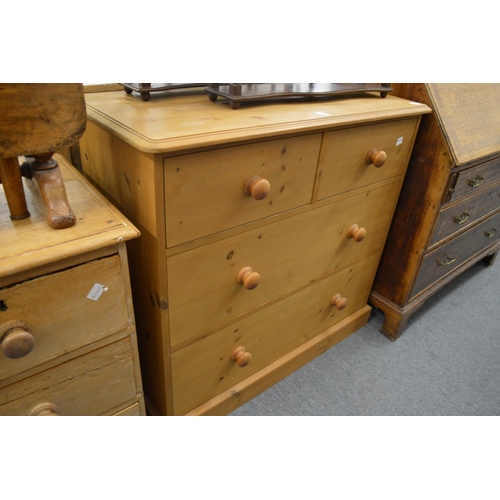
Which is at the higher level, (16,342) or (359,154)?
(359,154)

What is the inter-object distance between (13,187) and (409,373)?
57.7 inches

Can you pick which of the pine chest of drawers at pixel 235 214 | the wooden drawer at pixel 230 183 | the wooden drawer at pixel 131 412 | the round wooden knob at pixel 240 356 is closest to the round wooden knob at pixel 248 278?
the pine chest of drawers at pixel 235 214

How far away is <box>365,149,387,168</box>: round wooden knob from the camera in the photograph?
1.12 m

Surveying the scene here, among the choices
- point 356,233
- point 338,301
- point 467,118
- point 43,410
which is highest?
point 467,118

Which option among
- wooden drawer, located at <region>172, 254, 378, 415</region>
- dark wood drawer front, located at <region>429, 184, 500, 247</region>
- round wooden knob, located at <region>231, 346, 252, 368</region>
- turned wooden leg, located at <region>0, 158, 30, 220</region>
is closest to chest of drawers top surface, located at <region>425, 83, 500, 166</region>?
dark wood drawer front, located at <region>429, 184, 500, 247</region>

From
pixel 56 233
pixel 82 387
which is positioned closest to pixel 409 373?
pixel 82 387

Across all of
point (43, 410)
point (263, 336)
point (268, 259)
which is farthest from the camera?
point (263, 336)

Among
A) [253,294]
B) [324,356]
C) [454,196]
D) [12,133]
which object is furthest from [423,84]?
[12,133]

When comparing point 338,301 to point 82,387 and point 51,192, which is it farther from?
point 51,192

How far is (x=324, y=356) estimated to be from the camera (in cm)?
157

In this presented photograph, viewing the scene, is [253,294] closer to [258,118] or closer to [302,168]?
[302,168]

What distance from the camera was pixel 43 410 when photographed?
2.51 ft

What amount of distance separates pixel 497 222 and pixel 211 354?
1639 millimetres

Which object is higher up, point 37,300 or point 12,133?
point 12,133
